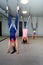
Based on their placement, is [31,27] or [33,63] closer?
[33,63]

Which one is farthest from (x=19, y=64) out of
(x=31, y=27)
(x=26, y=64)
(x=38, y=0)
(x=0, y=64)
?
(x=31, y=27)

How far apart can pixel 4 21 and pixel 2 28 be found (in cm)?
93

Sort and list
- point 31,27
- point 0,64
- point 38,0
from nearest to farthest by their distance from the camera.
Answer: point 0,64 → point 38,0 → point 31,27

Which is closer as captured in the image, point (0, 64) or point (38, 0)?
point (0, 64)

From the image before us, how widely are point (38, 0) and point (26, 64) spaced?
5.04m

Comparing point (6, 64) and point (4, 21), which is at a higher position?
point (4, 21)

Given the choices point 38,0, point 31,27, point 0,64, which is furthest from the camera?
point 31,27

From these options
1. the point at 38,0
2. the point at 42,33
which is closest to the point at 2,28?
the point at 42,33

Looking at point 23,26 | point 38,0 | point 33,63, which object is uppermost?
point 38,0

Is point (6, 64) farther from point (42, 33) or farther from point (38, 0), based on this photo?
point (42, 33)

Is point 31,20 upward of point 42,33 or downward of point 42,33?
upward

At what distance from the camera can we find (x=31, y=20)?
18656 millimetres

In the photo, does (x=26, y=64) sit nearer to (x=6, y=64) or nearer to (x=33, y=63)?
(x=33, y=63)

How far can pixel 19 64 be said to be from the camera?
4566 millimetres
